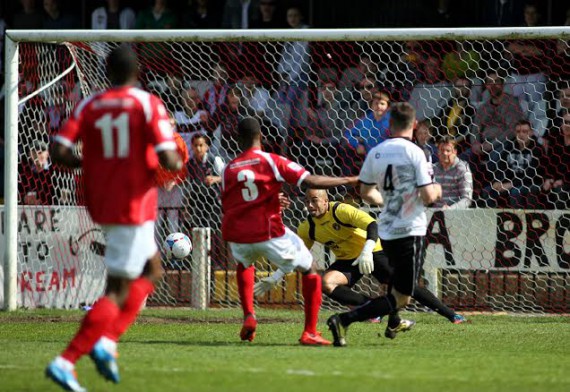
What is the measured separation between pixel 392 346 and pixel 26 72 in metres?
6.99

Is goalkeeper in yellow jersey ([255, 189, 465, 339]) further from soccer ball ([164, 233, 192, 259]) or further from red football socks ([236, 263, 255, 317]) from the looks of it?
red football socks ([236, 263, 255, 317])

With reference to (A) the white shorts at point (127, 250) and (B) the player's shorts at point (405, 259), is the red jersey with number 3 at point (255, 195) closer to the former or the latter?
(B) the player's shorts at point (405, 259)

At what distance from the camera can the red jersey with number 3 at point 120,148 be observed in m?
6.65

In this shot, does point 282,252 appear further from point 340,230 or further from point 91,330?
point 91,330

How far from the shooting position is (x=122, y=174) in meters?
6.67

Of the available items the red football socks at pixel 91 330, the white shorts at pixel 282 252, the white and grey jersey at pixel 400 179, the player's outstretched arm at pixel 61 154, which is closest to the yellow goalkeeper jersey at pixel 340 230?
the white shorts at pixel 282 252

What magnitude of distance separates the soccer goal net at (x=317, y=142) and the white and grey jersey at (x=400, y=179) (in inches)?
160

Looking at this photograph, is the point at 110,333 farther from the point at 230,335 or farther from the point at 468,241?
the point at 468,241

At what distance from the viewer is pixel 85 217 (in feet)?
46.1

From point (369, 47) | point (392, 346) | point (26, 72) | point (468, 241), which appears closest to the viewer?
point (392, 346)

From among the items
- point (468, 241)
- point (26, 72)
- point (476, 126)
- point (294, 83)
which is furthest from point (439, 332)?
point (26, 72)

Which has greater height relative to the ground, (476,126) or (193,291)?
(476,126)

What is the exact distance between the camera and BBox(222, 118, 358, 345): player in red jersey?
9.22 meters

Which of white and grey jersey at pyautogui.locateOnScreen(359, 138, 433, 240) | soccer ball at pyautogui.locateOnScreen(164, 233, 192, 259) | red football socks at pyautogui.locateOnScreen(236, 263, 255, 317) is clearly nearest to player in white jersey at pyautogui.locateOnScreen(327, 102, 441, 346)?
white and grey jersey at pyautogui.locateOnScreen(359, 138, 433, 240)
